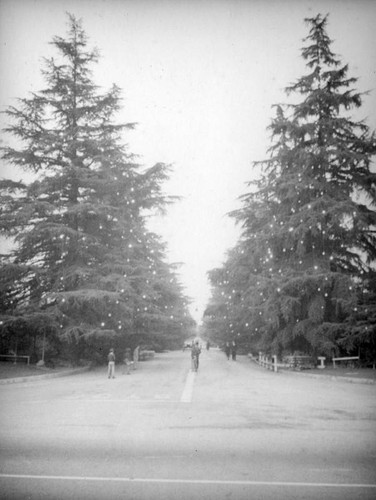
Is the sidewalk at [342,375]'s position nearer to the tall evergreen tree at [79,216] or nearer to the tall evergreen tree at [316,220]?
the tall evergreen tree at [316,220]

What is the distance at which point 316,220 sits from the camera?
71.2 ft

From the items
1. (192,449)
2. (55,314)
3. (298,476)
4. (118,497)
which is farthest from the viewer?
(55,314)

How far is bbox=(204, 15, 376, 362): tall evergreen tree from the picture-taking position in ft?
69.8

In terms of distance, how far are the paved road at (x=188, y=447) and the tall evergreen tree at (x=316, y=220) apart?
30.7 ft

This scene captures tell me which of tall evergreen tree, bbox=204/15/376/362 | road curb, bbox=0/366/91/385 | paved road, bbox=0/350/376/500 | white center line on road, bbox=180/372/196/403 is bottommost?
road curb, bbox=0/366/91/385

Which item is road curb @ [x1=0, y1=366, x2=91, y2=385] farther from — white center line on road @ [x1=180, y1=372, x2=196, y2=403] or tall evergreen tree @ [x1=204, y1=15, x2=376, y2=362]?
tall evergreen tree @ [x1=204, y1=15, x2=376, y2=362]

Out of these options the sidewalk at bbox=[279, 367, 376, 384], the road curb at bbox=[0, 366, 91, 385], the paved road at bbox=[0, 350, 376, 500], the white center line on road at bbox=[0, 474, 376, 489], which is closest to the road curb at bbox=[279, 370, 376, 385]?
the sidewalk at bbox=[279, 367, 376, 384]

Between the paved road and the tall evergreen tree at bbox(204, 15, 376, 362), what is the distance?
9360 mm

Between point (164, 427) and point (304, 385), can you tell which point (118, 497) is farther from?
point (304, 385)

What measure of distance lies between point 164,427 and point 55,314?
14.0 metres

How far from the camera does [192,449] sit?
21.9ft

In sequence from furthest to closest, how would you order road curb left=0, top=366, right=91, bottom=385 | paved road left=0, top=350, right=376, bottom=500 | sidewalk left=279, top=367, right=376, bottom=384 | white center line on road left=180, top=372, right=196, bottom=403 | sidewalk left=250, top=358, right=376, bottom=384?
sidewalk left=250, top=358, right=376, bottom=384
sidewalk left=279, top=367, right=376, bottom=384
road curb left=0, top=366, right=91, bottom=385
white center line on road left=180, top=372, right=196, bottom=403
paved road left=0, top=350, right=376, bottom=500

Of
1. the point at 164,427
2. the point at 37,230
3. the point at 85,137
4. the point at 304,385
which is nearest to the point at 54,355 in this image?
the point at 37,230

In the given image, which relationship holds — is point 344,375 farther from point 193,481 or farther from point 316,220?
point 193,481
